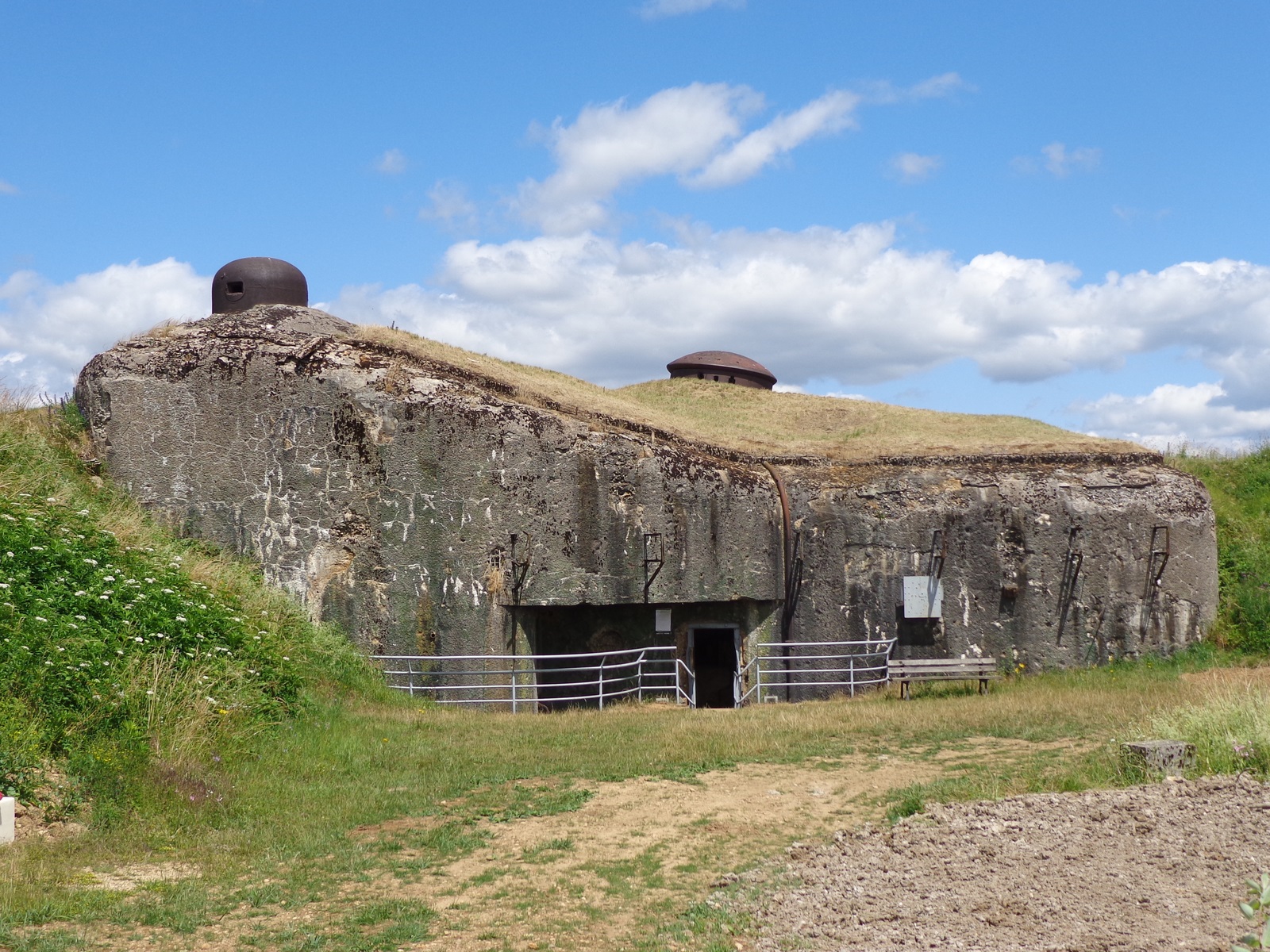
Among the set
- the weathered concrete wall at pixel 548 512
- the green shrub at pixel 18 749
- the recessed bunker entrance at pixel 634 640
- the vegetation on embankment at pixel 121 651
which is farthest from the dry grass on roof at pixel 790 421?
the green shrub at pixel 18 749

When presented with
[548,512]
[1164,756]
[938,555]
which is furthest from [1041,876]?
[938,555]

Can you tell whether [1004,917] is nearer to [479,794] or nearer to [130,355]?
[479,794]

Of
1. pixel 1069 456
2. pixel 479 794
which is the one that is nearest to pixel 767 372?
pixel 1069 456

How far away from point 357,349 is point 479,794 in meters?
9.08

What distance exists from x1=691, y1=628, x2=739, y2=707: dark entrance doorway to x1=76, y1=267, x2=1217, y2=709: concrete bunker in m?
3.38

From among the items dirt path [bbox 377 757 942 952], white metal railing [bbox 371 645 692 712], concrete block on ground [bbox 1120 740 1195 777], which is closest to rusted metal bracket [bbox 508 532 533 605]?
white metal railing [bbox 371 645 692 712]

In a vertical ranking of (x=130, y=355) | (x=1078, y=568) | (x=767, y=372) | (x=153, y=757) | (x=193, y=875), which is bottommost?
(x=193, y=875)

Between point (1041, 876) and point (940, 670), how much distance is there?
1029 centimetres

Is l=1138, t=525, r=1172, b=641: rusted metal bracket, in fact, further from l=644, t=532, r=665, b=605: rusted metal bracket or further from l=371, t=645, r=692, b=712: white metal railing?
l=644, t=532, r=665, b=605: rusted metal bracket

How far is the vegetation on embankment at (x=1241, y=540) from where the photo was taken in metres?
18.6

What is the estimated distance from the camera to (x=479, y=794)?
10.5m

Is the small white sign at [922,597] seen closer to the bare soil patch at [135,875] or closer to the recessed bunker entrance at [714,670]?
the recessed bunker entrance at [714,670]

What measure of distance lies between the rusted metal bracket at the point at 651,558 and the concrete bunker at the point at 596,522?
1.5 inches

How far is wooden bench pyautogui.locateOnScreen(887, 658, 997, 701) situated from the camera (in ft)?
54.3
